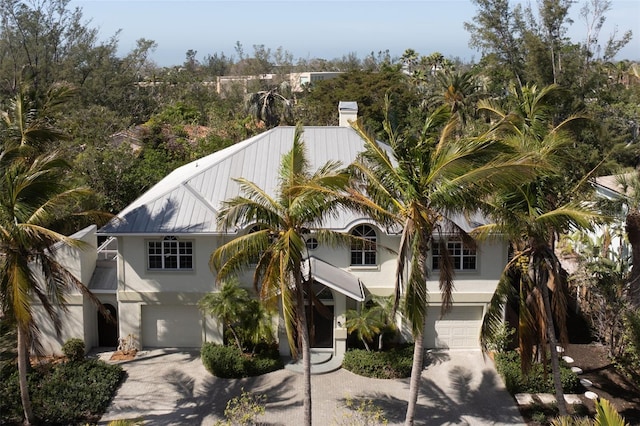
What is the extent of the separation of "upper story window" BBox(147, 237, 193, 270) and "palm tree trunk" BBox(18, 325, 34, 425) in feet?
20.0

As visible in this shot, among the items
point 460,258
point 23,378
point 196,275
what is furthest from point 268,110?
point 23,378

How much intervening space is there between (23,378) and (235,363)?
6902mm

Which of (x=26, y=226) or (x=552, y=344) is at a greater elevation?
(x=26, y=226)

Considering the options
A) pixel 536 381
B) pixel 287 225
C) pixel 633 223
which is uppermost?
pixel 287 225

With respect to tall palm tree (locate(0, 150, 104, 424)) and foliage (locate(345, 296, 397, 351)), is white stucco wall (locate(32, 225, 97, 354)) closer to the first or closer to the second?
tall palm tree (locate(0, 150, 104, 424))

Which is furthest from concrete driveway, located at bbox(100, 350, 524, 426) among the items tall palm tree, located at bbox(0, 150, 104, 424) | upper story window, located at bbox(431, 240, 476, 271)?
tall palm tree, located at bbox(0, 150, 104, 424)

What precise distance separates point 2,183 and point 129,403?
8276 mm

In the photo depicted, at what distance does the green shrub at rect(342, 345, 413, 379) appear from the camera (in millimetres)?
23578

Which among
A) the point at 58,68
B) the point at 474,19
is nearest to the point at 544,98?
the point at 474,19

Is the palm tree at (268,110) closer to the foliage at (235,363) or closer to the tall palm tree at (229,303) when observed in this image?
the tall palm tree at (229,303)

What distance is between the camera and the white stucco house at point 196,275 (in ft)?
80.2

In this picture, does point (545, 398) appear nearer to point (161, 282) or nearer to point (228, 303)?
point (228, 303)

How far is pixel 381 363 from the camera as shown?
77.7ft

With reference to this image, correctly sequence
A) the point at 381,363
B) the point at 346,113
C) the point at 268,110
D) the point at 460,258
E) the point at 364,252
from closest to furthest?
the point at 381,363
the point at 364,252
the point at 460,258
the point at 346,113
the point at 268,110
